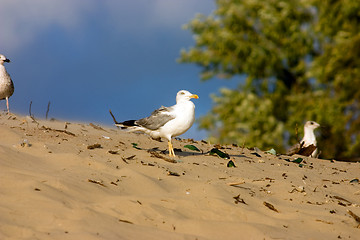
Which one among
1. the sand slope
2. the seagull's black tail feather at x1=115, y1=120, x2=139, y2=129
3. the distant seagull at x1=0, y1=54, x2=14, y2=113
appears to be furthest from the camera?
the distant seagull at x1=0, y1=54, x2=14, y2=113

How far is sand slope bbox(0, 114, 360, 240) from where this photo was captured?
4.14 meters

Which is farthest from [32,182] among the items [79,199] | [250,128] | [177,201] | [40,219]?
[250,128]

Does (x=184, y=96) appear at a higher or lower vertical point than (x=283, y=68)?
lower

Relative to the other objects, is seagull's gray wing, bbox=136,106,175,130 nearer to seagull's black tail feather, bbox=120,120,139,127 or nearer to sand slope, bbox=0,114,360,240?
seagull's black tail feather, bbox=120,120,139,127

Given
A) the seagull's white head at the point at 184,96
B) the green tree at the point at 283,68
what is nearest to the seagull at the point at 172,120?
the seagull's white head at the point at 184,96

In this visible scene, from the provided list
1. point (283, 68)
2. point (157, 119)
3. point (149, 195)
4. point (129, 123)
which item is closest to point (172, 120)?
point (157, 119)

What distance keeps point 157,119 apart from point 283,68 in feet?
37.2

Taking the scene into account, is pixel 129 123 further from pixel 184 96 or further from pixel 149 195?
pixel 149 195

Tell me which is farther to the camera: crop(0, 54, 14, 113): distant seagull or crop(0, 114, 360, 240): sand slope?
crop(0, 54, 14, 113): distant seagull

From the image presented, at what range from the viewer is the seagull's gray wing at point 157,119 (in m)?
8.09

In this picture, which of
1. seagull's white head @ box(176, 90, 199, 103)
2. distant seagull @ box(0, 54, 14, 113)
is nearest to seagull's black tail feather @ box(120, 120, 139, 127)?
seagull's white head @ box(176, 90, 199, 103)

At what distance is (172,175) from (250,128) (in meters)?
11.3

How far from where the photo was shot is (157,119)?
8172mm

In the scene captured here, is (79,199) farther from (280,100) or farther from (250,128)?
(280,100)
